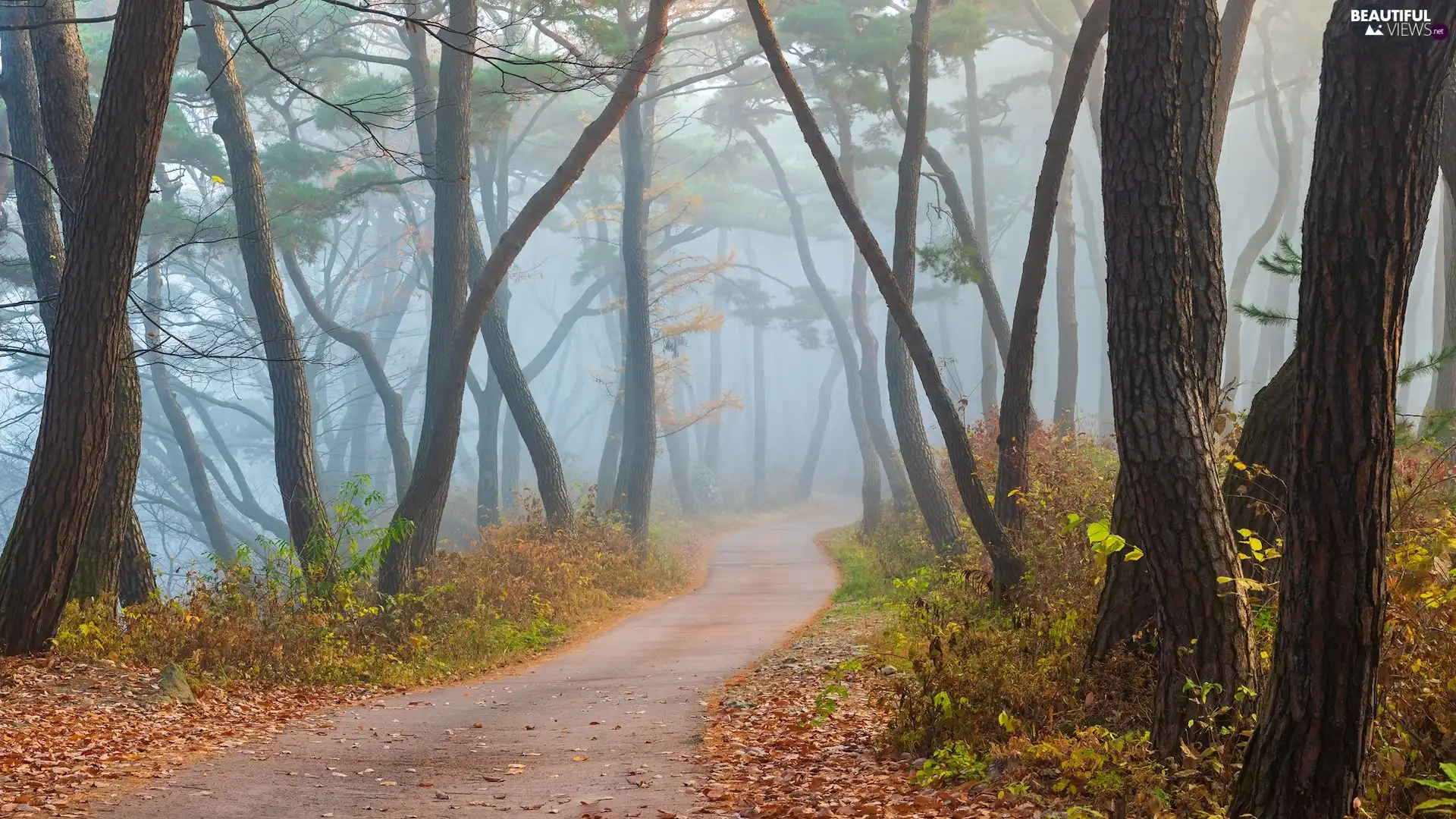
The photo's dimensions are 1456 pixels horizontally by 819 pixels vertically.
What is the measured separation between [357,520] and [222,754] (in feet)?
14.0

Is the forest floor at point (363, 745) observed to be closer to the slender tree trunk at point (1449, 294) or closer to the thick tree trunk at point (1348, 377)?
the thick tree trunk at point (1348, 377)

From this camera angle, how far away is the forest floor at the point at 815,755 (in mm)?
5215

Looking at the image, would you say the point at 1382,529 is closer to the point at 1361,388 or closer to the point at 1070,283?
the point at 1361,388

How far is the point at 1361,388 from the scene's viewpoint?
11.7 feet

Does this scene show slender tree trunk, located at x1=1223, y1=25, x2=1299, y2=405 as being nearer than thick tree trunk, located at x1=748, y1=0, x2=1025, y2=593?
No

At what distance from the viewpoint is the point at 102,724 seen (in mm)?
6859

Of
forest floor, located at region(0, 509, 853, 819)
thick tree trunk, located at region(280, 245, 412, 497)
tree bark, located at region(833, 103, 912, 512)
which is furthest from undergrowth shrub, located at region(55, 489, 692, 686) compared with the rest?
tree bark, located at region(833, 103, 912, 512)

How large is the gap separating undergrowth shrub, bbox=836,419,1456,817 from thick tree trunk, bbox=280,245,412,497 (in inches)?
598

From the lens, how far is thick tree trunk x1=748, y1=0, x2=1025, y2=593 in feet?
31.0

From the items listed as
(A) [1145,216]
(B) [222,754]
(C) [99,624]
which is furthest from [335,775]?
(A) [1145,216]

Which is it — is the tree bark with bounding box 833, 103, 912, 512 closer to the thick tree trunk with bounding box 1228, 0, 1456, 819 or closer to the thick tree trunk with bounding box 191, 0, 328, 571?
the thick tree trunk with bounding box 191, 0, 328, 571

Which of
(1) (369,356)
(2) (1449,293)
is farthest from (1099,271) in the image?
(1) (369,356)

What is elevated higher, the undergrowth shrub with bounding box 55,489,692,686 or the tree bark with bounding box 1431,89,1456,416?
the tree bark with bounding box 1431,89,1456,416

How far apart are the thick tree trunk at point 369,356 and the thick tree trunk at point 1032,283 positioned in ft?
47.6
